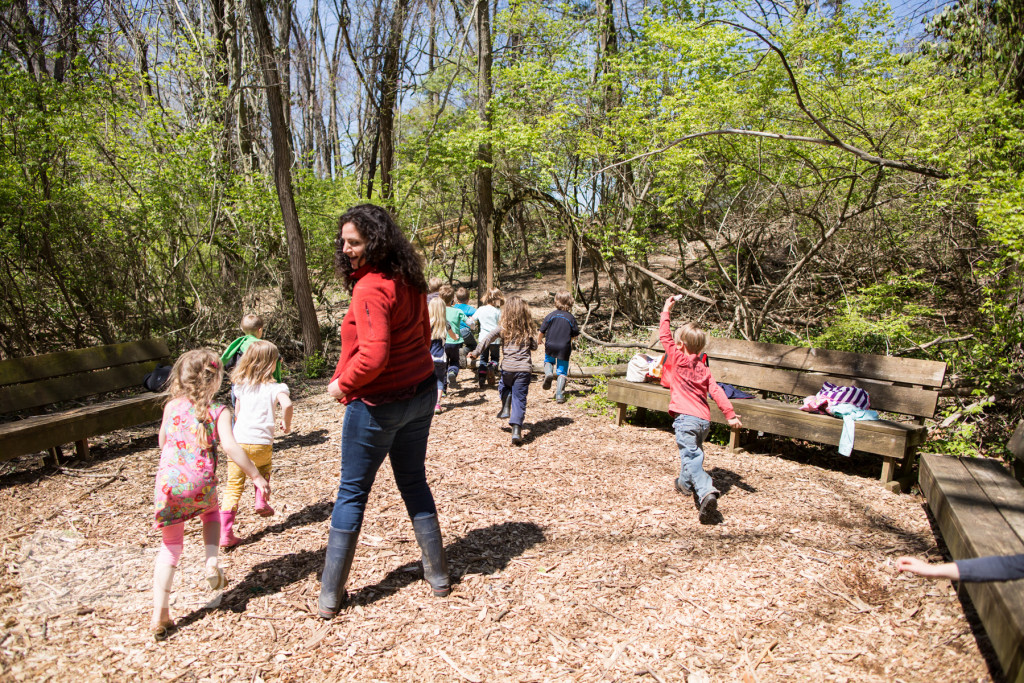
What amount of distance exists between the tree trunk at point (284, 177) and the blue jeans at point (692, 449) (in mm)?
7196

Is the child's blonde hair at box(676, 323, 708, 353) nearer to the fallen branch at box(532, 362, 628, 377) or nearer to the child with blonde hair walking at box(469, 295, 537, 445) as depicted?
the child with blonde hair walking at box(469, 295, 537, 445)

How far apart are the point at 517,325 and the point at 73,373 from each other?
4464 mm

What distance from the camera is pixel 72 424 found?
16.8 feet

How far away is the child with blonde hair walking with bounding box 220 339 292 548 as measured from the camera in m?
3.86

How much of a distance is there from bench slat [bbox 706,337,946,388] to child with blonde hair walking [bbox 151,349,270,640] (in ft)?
17.2

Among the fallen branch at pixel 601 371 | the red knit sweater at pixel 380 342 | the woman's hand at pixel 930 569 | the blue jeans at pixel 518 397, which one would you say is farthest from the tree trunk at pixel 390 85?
the woman's hand at pixel 930 569

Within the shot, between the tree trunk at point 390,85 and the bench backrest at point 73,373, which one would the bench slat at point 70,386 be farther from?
the tree trunk at point 390,85

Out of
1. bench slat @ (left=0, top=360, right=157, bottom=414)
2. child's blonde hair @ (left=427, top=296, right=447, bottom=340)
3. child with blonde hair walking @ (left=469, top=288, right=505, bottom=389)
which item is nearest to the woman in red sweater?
child's blonde hair @ (left=427, top=296, right=447, bottom=340)

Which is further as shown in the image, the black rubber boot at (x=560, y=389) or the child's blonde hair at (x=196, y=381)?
the black rubber boot at (x=560, y=389)

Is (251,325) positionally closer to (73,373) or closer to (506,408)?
(73,373)

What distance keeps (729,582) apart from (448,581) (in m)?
1.62

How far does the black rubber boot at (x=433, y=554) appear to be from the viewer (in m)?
3.16

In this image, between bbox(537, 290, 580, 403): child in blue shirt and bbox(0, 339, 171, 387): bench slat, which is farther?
bbox(537, 290, 580, 403): child in blue shirt

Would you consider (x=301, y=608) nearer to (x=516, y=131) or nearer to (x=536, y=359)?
(x=536, y=359)
